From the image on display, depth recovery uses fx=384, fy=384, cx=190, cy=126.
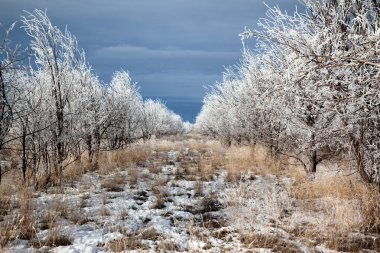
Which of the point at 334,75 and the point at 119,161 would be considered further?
the point at 119,161

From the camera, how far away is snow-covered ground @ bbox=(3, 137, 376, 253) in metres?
5.75

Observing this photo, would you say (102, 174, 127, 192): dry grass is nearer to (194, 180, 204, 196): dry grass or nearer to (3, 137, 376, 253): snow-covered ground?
(3, 137, 376, 253): snow-covered ground

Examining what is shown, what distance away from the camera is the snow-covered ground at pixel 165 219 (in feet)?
18.9

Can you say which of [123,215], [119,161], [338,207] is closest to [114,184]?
[123,215]

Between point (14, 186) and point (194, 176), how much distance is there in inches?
204

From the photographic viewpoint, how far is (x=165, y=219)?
7.25m

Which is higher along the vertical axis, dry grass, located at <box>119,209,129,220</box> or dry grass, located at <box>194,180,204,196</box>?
dry grass, located at <box>194,180,204,196</box>

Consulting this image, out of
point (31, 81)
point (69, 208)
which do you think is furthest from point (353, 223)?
point (31, 81)

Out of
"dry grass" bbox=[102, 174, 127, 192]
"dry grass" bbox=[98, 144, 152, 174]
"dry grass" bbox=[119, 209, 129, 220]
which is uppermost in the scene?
"dry grass" bbox=[98, 144, 152, 174]

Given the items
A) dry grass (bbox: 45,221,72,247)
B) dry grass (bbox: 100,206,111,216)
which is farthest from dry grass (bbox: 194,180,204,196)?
dry grass (bbox: 45,221,72,247)

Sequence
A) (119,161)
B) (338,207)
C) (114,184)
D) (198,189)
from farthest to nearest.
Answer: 1. (119,161)
2. (114,184)
3. (198,189)
4. (338,207)

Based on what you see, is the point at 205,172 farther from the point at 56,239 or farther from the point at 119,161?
the point at 56,239

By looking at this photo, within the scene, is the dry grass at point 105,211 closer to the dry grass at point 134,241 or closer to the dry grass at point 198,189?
the dry grass at point 134,241

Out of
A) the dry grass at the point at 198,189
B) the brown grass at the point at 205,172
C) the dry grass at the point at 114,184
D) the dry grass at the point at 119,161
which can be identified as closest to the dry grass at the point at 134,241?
the dry grass at the point at 198,189
